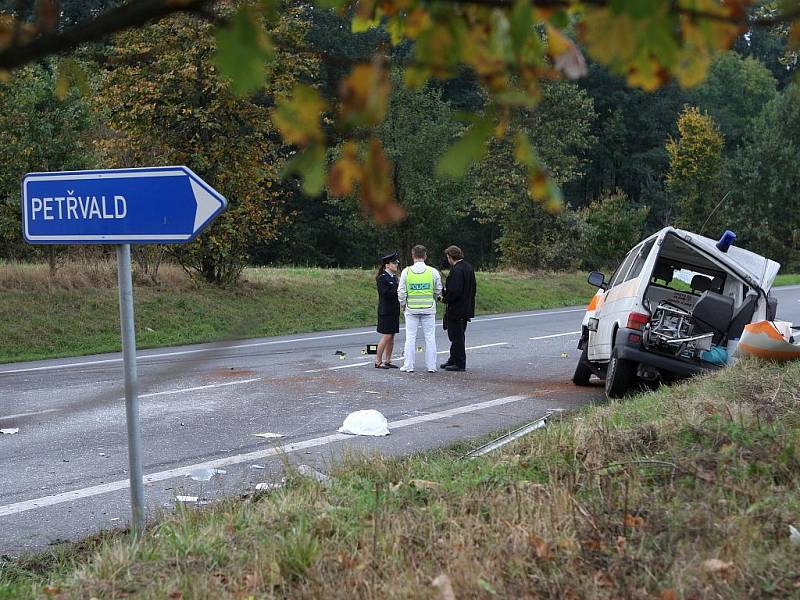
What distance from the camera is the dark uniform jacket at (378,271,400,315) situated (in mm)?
14180

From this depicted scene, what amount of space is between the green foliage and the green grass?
402 inches

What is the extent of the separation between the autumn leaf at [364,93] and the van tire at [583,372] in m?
10.1

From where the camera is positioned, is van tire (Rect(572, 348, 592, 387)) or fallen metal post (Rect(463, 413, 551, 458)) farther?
van tire (Rect(572, 348, 592, 387))

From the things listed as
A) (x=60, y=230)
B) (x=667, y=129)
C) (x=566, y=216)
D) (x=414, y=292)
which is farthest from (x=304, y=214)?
(x=60, y=230)

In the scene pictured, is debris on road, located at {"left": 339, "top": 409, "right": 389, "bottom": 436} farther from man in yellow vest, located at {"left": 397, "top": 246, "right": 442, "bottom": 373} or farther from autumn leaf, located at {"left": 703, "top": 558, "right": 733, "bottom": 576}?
autumn leaf, located at {"left": 703, "top": 558, "right": 733, "bottom": 576}

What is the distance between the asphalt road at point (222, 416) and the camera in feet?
21.3

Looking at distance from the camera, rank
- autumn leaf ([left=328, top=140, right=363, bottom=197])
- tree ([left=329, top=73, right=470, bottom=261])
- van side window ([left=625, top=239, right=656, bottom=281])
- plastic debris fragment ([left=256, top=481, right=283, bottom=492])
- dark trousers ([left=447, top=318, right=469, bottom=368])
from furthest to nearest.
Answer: tree ([left=329, top=73, right=470, bottom=261]) < dark trousers ([left=447, top=318, right=469, bottom=368]) < van side window ([left=625, top=239, right=656, bottom=281]) < plastic debris fragment ([left=256, top=481, right=283, bottom=492]) < autumn leaf ([left=328, top=140, right=363, bottom=197])

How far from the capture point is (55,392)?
11875 mm

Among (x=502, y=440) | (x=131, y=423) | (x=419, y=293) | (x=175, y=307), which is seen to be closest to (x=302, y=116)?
(x=131, y=423)

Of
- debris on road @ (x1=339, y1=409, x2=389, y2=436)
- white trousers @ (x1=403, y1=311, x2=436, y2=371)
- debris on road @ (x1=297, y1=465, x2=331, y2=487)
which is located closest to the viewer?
debris on road @ (x1=297, y1=465, x2=331, y2=487)

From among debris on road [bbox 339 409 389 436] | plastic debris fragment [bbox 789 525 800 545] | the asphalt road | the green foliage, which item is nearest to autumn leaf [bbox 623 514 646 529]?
plastic debris fragment [bbox 789 525 800 545]

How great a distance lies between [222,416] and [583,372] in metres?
Answer: 4.59

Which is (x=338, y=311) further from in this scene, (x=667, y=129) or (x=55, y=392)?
(x=667, y=129)

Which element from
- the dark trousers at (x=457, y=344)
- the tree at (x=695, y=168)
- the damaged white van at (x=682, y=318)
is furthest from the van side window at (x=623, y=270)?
the tree at (x=695, y=168)
